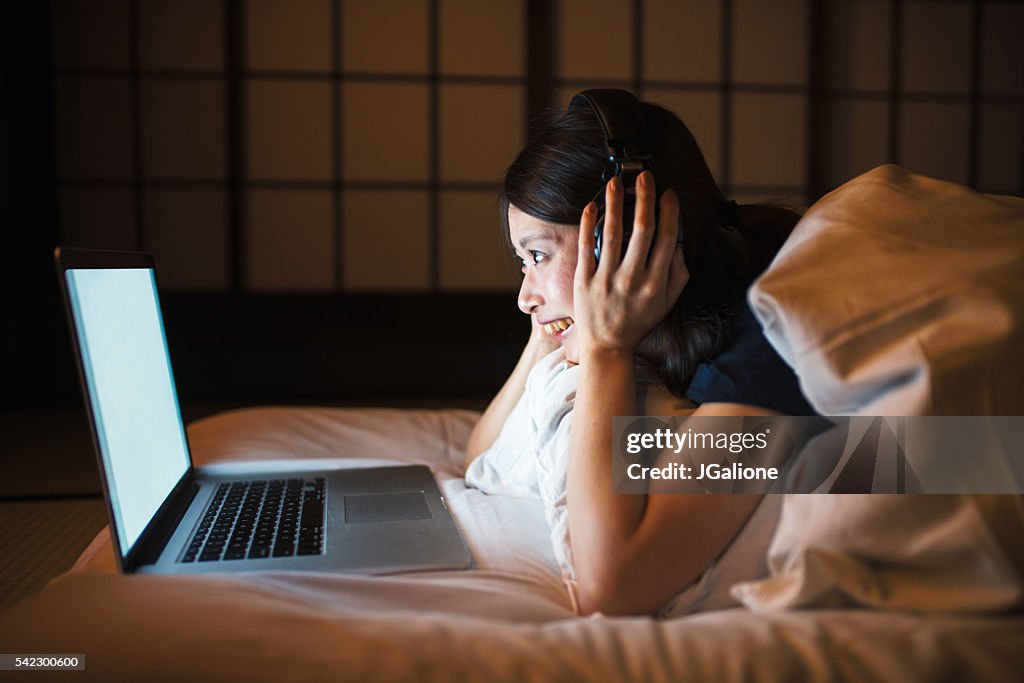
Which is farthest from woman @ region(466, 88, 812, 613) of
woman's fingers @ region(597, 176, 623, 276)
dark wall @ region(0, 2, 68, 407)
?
dark wall @ region(0, 2, 68, 407)

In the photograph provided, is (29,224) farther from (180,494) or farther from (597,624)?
(597,624)

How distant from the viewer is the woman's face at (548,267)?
96cm

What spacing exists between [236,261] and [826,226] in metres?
2.94

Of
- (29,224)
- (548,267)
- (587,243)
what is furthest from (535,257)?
(29,224)

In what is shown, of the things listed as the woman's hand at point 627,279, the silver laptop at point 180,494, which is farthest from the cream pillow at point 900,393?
the silver laptop at point 180,494

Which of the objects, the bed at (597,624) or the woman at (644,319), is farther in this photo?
the woman at (644,319)

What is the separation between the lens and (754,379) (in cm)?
69

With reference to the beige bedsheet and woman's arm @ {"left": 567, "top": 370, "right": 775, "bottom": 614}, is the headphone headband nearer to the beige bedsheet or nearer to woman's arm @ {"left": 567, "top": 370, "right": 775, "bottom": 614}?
woman's arm @ {"left": 567, "top": 370, "right": 775, "bottom": 614}

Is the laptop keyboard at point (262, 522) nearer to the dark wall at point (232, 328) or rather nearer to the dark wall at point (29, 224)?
the dark wall at point (232, 328)

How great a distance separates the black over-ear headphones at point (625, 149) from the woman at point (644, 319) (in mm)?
16

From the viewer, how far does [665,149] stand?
3.14ft

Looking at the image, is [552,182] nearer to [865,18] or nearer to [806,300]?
[806,300]

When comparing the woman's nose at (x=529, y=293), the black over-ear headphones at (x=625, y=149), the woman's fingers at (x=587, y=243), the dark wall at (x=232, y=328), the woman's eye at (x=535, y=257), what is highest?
the black over-ear headphones at (x=625, y=149)

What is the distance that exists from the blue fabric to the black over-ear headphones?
17 centimetres
